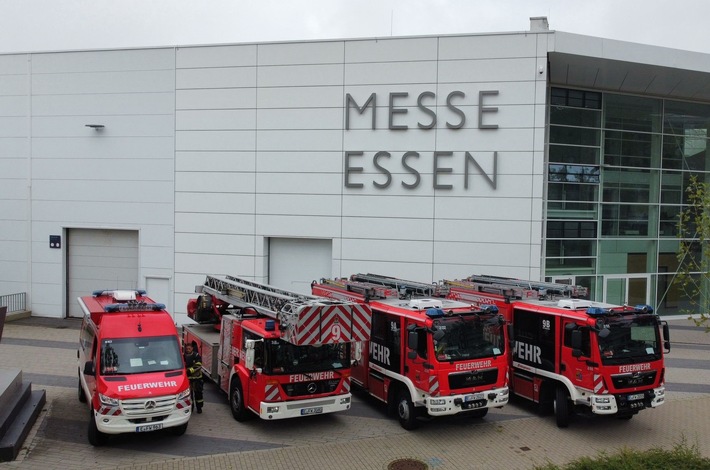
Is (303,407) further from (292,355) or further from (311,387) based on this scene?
(292,355)

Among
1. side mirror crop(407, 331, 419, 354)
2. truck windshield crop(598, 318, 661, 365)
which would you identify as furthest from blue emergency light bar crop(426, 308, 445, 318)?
truck windshield crop(598, 318, 661, 365)

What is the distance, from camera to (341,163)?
20.1 meters

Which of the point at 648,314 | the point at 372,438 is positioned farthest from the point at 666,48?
the point at 372,438

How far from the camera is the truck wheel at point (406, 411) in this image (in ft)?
36.1

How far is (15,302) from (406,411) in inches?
694

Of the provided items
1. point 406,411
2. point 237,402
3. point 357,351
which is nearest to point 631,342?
point 406,411

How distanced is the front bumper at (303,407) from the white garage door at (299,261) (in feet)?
32.1

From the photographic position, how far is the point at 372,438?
10.7m

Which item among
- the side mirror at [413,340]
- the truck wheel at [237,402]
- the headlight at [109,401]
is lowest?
the truck wheel at [237,402]

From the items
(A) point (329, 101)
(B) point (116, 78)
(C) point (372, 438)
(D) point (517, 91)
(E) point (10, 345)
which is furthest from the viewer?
(B) point (116, 78)

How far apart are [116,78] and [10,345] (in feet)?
32.6

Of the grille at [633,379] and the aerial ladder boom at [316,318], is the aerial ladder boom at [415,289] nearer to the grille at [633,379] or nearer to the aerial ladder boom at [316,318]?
the aerial ladder boom at [316,318]

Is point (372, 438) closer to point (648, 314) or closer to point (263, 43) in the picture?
point (648, 314)

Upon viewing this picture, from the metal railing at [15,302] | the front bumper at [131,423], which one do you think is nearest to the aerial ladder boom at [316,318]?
the front bumper at [131,423]
